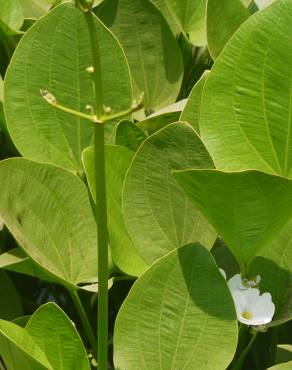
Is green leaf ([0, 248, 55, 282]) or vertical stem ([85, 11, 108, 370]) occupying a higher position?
vertical stem ([85, 11, 108, 370])

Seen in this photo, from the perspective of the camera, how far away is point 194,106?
2.38 ft

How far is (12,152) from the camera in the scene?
92 cm

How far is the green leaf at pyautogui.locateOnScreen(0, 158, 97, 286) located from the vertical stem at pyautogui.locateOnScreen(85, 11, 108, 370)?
85 millimetres

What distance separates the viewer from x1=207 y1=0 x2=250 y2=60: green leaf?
823 millimetres

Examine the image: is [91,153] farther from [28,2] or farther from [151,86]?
[28,2]

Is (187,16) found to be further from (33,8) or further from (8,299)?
(8,299)

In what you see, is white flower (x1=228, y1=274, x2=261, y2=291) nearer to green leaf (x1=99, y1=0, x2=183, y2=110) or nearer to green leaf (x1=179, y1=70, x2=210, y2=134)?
green leaf (x1=179, y1=70, x2=210, y2=134)

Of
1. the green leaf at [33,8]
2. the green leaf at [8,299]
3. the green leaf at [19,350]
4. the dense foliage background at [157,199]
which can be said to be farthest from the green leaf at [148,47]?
the green leaf at [19,350]

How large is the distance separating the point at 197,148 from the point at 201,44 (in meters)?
0.32

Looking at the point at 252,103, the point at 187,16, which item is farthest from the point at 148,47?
the point at 252,103

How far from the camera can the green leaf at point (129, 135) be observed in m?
0.72

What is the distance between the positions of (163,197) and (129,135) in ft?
0.26

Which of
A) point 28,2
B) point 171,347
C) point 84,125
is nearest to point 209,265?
point 171,347

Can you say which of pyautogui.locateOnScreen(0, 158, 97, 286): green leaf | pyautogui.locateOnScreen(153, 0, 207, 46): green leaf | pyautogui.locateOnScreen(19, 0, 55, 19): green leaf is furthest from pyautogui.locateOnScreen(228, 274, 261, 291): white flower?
pyautogui.locateOnScreen(19, 0, 55, 19): green leaf
